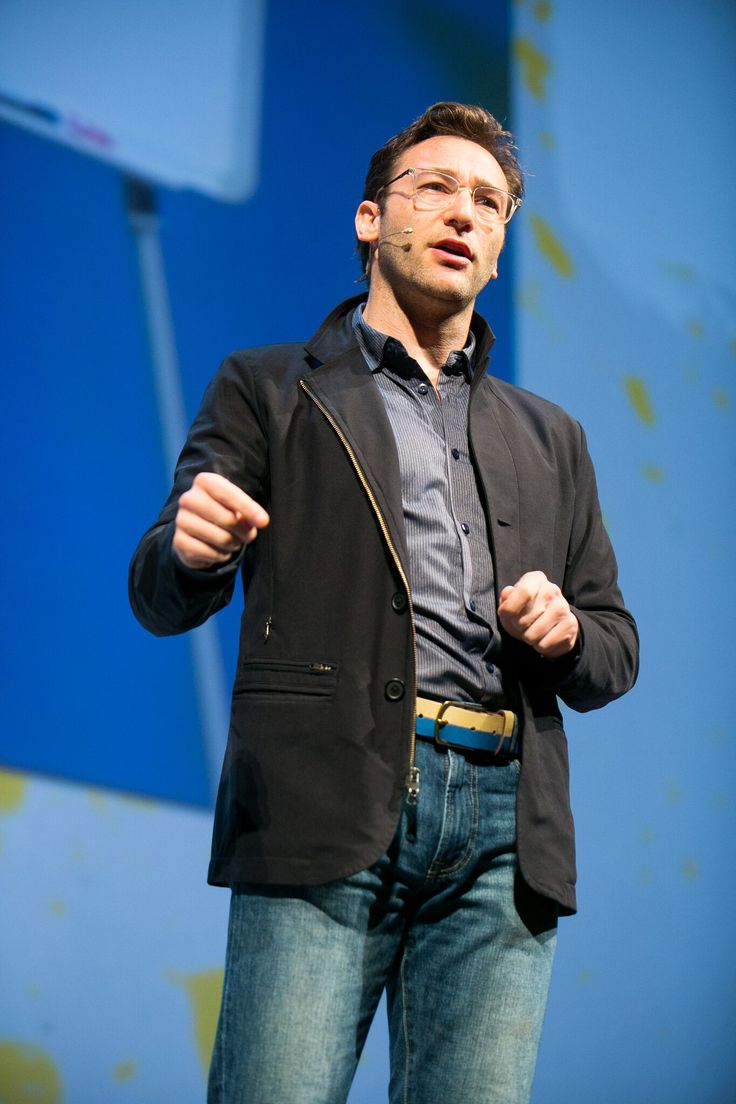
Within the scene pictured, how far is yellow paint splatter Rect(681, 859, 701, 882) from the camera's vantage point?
111 inches

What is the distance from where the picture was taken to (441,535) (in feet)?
4.74

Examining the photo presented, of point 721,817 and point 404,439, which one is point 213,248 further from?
point 721,817

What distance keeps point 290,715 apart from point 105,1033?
132cm

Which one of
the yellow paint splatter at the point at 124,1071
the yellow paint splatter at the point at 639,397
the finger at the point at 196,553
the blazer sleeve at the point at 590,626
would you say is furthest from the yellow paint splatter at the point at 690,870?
the finger at the point at 196,553

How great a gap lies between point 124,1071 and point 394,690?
141 cm

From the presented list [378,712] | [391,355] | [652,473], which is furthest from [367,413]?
[652,473]

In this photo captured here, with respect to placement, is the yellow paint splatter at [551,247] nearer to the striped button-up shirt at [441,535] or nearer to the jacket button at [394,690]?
the striped button-up shirt at [441,535]

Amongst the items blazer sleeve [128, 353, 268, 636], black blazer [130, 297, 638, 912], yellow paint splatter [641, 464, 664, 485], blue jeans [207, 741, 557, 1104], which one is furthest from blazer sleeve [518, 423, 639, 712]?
yellow paint splatter [641, 464, 664, 485]

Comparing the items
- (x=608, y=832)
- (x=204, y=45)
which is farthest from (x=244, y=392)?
(x=608, y=832)

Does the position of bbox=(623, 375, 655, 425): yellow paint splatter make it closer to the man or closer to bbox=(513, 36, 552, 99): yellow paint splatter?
bbox=(513, 36, 552, 99): yellow paint splatter

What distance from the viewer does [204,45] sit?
254 cm

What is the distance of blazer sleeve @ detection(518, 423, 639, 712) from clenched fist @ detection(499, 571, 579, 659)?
0.07 metres

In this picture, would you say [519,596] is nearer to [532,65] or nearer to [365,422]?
[365,422]

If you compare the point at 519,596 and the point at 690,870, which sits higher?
the point at 519,596
